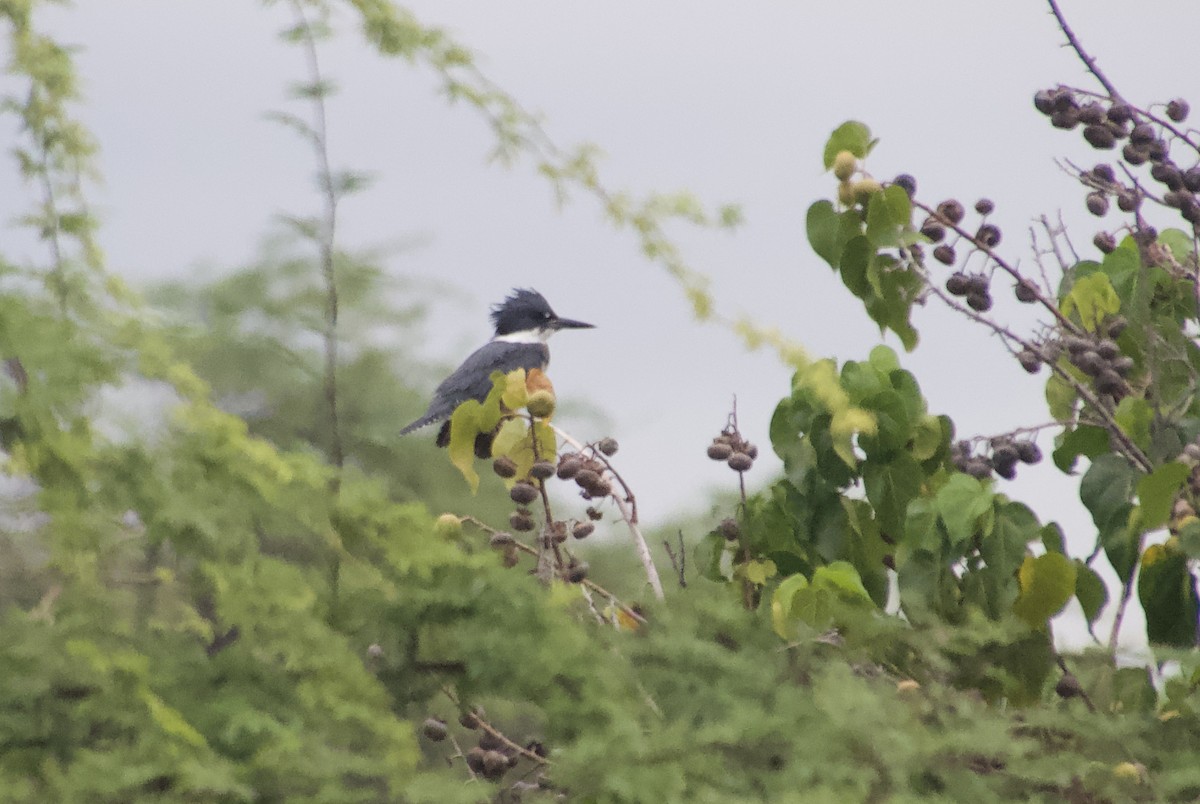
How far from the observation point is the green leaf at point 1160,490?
6.01 feet

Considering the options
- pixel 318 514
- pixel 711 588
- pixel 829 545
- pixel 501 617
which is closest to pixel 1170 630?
pixel 829 545

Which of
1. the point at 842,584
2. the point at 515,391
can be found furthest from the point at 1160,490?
the point at 515,391

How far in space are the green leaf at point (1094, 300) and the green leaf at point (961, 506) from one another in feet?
1.47

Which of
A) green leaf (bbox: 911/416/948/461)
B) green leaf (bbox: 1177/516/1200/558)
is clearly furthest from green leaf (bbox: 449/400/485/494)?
green leaf (bbox: 1177/516/1200/558)

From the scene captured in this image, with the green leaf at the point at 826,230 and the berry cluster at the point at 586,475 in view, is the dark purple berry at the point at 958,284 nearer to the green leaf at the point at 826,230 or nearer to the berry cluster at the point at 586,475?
the green leaf at the point at 826,230

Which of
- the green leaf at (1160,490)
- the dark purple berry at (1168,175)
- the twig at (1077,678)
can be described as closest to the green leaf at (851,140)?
the dark purple berry at (1168,175)

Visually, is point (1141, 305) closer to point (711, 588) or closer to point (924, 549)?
point (924, 549)

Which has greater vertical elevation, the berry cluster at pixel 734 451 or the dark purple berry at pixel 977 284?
the dark purple berry at pixel 977 284

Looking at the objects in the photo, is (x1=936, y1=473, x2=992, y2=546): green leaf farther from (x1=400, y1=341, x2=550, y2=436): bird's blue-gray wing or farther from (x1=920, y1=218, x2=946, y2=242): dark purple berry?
(x1=400, y1=341, x2=550, y2=436): bird's blue-gray wing

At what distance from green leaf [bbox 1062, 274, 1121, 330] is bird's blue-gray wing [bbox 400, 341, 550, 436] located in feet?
9.01

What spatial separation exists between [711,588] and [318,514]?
573mm

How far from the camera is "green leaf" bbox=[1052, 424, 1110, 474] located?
2.32 metres

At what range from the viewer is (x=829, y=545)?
6.93ft

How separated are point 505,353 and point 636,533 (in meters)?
3.47
